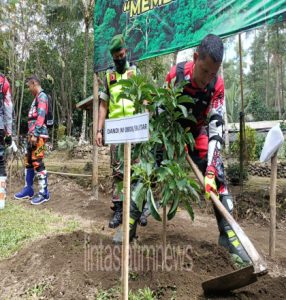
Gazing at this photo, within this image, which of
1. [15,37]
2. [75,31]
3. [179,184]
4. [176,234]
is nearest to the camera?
[179,184]

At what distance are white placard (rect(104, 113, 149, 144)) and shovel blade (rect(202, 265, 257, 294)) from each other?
915 mm

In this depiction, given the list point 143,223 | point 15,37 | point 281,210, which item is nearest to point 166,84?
point 143,223

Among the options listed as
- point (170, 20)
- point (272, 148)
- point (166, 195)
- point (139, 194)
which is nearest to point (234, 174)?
point (170, 20)

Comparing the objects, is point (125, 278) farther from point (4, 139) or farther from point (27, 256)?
point (4, 139)

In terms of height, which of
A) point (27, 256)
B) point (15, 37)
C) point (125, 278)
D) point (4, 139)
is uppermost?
point (15, 37)

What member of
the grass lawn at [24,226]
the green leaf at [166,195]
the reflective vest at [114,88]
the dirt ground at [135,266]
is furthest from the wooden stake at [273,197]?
the grass lawn at [24,226]

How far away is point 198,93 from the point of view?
8.84ft

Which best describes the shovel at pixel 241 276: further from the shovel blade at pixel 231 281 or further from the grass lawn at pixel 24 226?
the grass lawn at pixel 24 226

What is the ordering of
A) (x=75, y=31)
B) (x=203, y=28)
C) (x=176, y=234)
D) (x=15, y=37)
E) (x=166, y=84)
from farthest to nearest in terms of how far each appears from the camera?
(x=75, y=31), (x=15, y=37), (x=203, y=28), (x=176, y=234), (x=166, y=84)

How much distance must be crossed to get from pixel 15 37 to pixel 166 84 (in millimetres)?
5217

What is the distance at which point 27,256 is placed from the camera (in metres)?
2.85

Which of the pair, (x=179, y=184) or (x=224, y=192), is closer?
(x=179, y=184)

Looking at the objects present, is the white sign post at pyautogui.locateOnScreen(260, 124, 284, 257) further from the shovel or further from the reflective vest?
the reflective vest

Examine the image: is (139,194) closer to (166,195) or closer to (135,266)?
(166,195)
